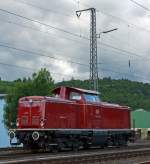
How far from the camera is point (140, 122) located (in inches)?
3344

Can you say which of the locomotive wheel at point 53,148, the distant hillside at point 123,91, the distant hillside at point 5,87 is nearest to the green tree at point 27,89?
the distant hillside at point 5,87

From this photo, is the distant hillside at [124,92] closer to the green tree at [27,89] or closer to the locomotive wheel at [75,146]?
the green tree at [27,89]

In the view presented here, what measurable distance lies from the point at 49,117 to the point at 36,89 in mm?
20092

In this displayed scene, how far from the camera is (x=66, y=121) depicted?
106 feet

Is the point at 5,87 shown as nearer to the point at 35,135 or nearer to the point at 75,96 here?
the point at 75,96

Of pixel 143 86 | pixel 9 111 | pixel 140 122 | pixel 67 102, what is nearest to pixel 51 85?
pixel 9 111

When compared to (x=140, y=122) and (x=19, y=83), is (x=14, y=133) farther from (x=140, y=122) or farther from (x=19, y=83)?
(x=140, y=122)

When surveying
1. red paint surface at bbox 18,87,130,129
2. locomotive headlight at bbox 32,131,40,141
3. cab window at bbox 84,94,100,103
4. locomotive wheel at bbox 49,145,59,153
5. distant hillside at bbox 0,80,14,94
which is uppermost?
distant hillside at bbox 0,80,14,94

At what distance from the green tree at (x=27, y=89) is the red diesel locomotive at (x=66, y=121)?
44.5 ft

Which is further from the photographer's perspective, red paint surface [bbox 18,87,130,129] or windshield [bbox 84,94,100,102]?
windshield [bbox 84,94,100,102]

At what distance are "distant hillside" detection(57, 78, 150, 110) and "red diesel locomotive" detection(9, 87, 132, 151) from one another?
39.4 meters

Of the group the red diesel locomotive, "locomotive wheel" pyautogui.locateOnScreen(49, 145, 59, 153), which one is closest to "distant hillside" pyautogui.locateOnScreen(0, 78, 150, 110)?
the red diesel locomotive

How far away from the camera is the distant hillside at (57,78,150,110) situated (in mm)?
91200

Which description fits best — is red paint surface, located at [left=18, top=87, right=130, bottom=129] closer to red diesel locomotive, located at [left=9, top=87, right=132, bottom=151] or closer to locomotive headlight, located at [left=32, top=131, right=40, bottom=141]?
red diesel locomotive, located at [left=9, top=87, right=132, bottom=151]
